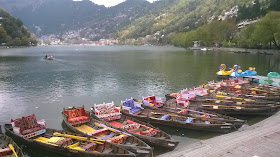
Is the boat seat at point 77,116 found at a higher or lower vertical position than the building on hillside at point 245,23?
lower

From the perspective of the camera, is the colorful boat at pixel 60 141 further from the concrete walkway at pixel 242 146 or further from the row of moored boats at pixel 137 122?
the concrete walkway at pixel 242 146

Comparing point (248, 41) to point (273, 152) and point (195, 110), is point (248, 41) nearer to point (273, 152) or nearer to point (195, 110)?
point (195, 110)

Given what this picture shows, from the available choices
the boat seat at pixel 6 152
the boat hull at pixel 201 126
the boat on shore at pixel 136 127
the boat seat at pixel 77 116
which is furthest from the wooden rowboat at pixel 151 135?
the boat seat at pixel 6 152

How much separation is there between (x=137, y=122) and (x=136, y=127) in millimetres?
1423

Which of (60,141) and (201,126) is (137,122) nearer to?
(201,126)

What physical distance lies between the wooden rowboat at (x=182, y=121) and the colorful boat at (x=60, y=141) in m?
8.26

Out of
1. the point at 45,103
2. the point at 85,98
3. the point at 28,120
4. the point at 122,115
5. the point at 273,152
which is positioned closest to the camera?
the point at 273,152

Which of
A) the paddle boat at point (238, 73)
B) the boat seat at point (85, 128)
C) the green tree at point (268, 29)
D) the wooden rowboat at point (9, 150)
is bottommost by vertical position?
the boat seat at point (85, 128)

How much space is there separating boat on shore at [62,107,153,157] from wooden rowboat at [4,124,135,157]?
0.74 m

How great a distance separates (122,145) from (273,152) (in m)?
10.5

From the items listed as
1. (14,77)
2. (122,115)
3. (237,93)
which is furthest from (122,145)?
(14,77)

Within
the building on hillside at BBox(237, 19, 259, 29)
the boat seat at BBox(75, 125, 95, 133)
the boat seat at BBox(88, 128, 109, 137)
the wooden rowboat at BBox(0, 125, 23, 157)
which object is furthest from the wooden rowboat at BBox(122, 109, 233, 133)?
the building on hillside at BBox(237, 19, 259, 29)

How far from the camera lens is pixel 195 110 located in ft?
90.5

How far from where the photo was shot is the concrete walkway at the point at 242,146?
16906 mm
